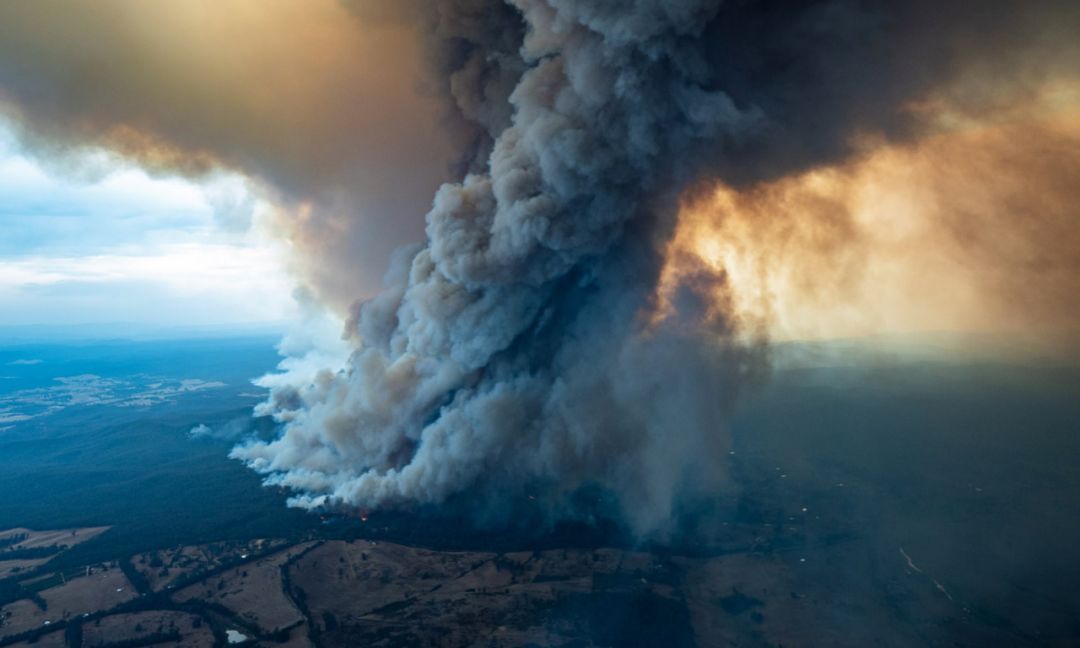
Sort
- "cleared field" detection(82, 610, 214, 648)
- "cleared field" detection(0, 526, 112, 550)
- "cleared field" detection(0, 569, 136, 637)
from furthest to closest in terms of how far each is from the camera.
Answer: "cleared field" detection(0, 526, 112, 550), "cleared field" detection(0, 569, 136, 637), "cleared field" detection(82, 610, 214, 648)

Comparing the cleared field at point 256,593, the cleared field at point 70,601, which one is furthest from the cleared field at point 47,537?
the cleared field at point 256,593

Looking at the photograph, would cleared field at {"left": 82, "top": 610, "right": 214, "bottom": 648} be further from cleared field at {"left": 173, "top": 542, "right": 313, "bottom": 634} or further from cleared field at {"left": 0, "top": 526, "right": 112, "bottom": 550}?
cleared field at {"left": 0, "top": 526, "right": 112, "bottom": 550}

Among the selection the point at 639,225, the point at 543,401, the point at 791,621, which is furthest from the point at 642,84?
the point at 791,621

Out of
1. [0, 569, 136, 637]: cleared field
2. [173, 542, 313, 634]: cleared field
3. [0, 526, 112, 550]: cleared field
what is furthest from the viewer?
[0, 526, 112, 550]: cleared field

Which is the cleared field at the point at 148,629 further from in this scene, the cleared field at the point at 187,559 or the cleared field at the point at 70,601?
the cleared field at the point at 187,559

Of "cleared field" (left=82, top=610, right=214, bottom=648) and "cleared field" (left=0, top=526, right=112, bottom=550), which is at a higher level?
"cleared field" (left=0, top=526, right=112, bottom=550)

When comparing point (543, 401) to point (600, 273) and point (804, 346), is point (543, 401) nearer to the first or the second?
point (600, 273)

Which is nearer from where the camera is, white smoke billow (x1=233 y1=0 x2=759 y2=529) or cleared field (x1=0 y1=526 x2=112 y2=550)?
white smoke billow (x1=233 y1=0 x2=759 y2=529)

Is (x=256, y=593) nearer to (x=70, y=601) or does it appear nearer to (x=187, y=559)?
(x=187, y=559)

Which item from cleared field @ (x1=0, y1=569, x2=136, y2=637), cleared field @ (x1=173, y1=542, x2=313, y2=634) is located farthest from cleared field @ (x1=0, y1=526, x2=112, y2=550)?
cleared field @ (x1=173, y1=542, x2=313, y2=634)

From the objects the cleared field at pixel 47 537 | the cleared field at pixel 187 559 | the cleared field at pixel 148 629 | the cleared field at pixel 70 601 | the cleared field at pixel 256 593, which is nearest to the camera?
the cleared field at pixel 148 629

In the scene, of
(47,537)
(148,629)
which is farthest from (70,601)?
(47,537)
